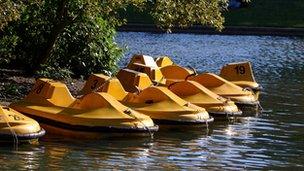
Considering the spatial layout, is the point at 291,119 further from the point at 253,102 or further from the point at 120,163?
the point at 120,163

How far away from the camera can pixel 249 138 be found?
18750mm

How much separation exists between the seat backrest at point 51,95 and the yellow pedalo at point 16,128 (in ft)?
5.68

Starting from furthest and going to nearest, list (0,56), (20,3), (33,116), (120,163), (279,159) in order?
1. (0,56)
2. (20,3)
3. (33,116)
4. (279,159)
5. (120,163)

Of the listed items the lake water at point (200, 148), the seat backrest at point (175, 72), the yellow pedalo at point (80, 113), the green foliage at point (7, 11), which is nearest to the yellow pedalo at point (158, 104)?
the lake water at point (200, 148)

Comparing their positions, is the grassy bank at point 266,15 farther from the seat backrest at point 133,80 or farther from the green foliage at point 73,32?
the seat backrest at point 133,80

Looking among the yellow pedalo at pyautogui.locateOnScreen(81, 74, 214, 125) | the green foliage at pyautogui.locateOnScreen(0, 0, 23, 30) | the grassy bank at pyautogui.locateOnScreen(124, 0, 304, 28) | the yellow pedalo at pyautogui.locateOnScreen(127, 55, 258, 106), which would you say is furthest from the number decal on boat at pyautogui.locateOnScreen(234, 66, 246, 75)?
the grassy bank at pyautogui.locateOnScreen(124, 0, 304, 28)

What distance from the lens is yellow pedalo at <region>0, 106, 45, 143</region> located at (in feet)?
51.8

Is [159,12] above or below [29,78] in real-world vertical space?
above

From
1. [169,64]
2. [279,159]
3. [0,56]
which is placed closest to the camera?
[279,159]

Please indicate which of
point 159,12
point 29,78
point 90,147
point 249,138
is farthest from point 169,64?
point 90,147

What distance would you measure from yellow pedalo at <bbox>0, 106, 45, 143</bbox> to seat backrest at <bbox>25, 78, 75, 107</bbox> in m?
1.73

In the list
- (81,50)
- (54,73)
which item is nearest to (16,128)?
(54,73)

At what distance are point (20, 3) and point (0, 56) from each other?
4821 millimetres

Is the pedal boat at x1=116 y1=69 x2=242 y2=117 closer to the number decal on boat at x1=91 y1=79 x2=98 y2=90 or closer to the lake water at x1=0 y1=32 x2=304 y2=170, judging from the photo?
the lake water at x1=0 y1=32 x2=304 y2=170
